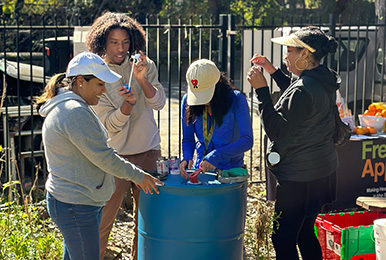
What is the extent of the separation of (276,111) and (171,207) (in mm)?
841

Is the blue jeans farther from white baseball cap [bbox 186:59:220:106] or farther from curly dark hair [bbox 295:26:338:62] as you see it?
curly dark hair [bbox 295:26:338:62]

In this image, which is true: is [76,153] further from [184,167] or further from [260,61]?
[260,61]

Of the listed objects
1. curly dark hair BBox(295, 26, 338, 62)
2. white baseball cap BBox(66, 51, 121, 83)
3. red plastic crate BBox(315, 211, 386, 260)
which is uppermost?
curly dark hair BBox(295, 26, 338, 62)

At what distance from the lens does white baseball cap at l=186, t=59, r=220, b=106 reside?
379cm

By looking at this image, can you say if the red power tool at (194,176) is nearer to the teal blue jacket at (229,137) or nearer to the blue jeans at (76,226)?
the teal blue jacket at (229,137)

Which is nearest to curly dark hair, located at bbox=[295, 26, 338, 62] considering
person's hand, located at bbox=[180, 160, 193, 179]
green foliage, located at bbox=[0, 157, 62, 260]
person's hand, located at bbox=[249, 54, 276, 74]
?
person's hand, located at bbox=[249, 54, 276, 74]

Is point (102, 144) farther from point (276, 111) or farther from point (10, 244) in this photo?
point (10, 244)

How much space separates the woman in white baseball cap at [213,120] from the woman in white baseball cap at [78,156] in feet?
2.06

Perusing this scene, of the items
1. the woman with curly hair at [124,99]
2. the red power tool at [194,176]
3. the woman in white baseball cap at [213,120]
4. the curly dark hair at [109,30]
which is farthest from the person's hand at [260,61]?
the red power tool at [194,176]

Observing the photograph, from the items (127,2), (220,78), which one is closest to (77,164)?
(220,78)

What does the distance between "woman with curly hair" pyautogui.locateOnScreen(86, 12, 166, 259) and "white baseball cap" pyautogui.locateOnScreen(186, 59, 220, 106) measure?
0.45 m

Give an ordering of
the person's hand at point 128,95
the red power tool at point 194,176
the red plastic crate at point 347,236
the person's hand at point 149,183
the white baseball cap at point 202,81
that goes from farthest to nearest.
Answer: the red plastic crate at point 347,236
the person's hand at point 128,95
the white baseball cap at point 202,81
the red power tool at point 194,176
the person's hand at point 149,183

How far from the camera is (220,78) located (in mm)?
3914

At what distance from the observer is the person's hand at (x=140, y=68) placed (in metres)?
4.09
